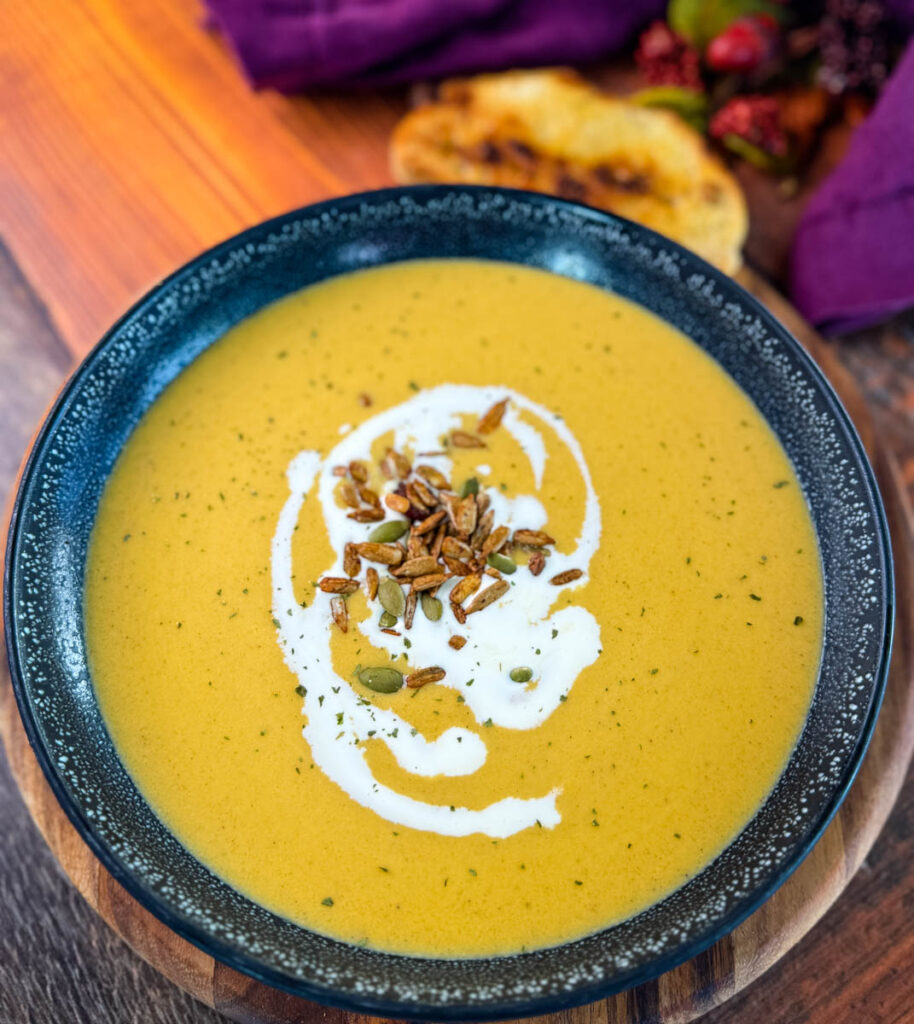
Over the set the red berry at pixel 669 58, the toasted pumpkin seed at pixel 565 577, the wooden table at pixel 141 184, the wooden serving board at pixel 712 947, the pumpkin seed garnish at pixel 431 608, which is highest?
the red berry at pixel 669 58

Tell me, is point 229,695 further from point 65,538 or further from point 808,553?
point 808,553

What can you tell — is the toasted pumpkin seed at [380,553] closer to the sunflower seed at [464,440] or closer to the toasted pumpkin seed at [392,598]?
the toasted pumpkin seed at [392,598]

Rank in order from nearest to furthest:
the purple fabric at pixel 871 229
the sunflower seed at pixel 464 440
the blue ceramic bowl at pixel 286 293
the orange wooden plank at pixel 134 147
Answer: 1. the blue ceramic bowl at pixel 286 293
2. the sunflower seed at pixel 464 440
3. the purple fabric at pixel 871 229
4. the orange wooden plank at pixel 134 147

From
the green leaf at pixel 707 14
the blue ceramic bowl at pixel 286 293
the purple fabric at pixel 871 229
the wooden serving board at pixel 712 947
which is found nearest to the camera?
Answer: the blue ceramic bowl at pixel 286 293

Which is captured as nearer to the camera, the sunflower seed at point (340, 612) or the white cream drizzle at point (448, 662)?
the white cream drizzle at point (448, 662)

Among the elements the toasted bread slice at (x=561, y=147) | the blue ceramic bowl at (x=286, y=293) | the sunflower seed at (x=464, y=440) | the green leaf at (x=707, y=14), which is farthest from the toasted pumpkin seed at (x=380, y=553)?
the green leaf at (x=707, y=14)

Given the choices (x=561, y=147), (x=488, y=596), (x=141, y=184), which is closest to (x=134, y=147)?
(x=141, y=184)

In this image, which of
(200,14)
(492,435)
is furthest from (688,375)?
(200,14)
